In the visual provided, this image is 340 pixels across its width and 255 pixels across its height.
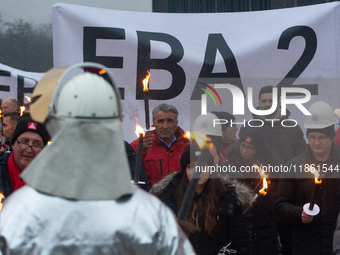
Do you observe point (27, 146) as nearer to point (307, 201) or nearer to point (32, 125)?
point (32, 125)

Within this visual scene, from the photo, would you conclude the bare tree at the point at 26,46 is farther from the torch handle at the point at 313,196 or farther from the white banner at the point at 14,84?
the torch handle at the point at 313,196

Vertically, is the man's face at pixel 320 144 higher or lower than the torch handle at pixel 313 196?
higher

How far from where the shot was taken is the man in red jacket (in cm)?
418

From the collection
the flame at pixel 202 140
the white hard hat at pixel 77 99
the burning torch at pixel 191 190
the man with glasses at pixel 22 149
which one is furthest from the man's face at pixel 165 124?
the white hard hat at pixel 77 99

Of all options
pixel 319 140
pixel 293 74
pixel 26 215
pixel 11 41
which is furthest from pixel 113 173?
pixel 11 41

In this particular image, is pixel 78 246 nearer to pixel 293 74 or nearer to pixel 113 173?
pixel 113 173

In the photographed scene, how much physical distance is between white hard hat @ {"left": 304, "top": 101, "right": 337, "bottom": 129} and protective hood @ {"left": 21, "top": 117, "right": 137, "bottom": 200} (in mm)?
2614

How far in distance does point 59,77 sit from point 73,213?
1.38 feet

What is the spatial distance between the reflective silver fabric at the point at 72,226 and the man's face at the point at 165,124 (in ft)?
9.60

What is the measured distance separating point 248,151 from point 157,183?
147 cm

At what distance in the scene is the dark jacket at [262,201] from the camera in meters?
3.54

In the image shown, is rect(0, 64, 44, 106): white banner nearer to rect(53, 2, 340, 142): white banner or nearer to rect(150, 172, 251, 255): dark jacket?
rect(53, 2, 340, 142): white banner

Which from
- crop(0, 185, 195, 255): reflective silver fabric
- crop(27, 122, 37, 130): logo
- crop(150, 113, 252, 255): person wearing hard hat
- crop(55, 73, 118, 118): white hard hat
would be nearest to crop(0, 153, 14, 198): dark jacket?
crop(27, 122, 37, 130): logo

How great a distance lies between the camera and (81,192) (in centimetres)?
129
